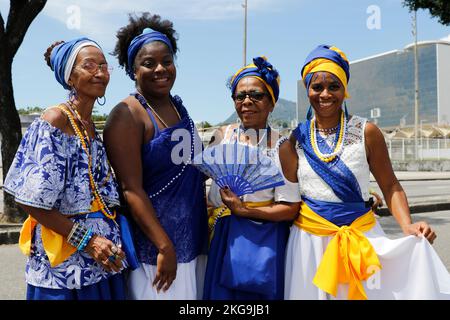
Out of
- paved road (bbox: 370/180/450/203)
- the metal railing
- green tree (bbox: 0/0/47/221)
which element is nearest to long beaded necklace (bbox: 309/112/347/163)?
green tree (bbox: 0/0/47/221)

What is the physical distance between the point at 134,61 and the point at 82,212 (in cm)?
83

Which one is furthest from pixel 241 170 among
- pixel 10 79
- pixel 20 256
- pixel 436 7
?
pixel 436 7

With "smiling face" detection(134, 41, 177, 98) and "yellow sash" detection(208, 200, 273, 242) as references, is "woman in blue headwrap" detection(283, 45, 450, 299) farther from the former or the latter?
"smiling face" detection(134, 41, 177, 98)

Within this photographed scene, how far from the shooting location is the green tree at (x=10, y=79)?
7.68 metres

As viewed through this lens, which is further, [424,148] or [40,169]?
[424,148]

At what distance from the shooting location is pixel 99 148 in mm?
2240

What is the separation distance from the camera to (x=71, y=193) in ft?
6.86

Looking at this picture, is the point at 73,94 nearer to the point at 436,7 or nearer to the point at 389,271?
the point at 389,271

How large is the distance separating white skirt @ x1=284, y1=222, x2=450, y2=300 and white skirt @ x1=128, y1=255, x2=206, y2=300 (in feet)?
1.73

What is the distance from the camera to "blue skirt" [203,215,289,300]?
2441mm

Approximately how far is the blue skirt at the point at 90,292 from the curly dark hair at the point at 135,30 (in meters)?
1.14

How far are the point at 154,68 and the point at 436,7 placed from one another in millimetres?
10966

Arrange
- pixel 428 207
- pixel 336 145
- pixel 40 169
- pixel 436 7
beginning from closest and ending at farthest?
pixel 40 169
pixel 336 145
pixel 428 207
pixel 436 7
